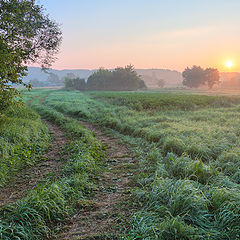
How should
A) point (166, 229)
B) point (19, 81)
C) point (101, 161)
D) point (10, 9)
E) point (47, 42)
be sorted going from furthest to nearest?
point (47, 42) < point (19, 81) < point (10, 9) < point (101, 161) < point (166, 229)

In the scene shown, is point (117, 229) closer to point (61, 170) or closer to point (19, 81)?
point (61, 170)

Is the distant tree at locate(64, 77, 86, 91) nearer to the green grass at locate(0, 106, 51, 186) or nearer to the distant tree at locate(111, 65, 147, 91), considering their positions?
the distant tree at locate(111, 65, 147, 91)

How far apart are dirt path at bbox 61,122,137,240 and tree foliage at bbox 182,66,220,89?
273 feet

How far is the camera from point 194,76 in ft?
271

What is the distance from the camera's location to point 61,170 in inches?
244

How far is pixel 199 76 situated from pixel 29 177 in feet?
280

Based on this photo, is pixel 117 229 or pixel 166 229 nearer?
pixel 166 229

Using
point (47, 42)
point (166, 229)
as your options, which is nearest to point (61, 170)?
point (166, 229)

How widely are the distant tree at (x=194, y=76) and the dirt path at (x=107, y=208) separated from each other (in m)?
83.1

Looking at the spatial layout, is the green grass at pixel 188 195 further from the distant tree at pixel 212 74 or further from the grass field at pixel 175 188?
the distant tree at pixel 212 74

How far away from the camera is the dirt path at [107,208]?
3557 mm

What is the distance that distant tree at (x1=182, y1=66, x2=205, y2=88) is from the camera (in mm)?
81750

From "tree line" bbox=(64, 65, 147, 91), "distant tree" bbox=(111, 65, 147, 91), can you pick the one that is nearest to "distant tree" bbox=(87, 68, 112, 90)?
"tree line" bbox=(64, 65, 147, 91)

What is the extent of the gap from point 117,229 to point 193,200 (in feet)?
5.03
